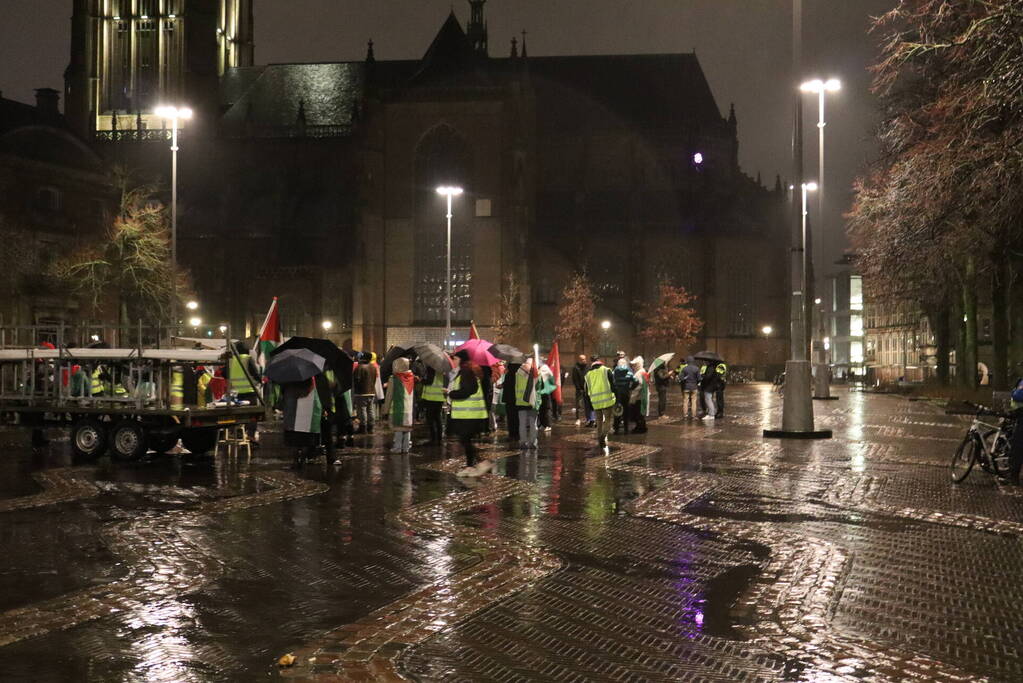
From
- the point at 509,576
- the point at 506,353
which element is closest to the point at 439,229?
the point at 506,353

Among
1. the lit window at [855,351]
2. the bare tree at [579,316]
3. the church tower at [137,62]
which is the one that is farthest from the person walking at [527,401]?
the lit window at [855,351]

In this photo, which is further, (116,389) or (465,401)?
(116,389)

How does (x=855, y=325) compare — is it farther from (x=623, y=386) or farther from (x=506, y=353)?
(x=506, y=353)

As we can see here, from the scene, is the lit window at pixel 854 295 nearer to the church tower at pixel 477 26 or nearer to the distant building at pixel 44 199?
the church tower at pixel 477 26

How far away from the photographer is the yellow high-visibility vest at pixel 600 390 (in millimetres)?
19281

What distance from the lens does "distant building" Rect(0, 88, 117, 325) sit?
50.5 meters

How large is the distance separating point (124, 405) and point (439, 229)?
5529cm

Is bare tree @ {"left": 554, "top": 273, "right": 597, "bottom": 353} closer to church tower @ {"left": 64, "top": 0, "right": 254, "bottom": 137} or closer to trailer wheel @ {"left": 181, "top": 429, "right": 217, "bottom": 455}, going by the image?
church tower @ {"left": 64, "top": 0, "right": 254, "bottom": 137}

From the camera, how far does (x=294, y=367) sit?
1554 cm

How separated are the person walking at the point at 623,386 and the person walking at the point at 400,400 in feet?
19.5

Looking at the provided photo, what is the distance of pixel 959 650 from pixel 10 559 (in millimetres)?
6529

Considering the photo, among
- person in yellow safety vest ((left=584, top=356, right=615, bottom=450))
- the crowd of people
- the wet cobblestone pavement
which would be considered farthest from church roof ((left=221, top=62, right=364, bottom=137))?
the wet cobblestone pavement

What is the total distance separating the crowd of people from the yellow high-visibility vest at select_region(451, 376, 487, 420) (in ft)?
0.04

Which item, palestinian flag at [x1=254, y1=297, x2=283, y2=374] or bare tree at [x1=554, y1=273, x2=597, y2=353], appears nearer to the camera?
palestinian flag at [x1=254, y1=297, x2=283, y2=374]
